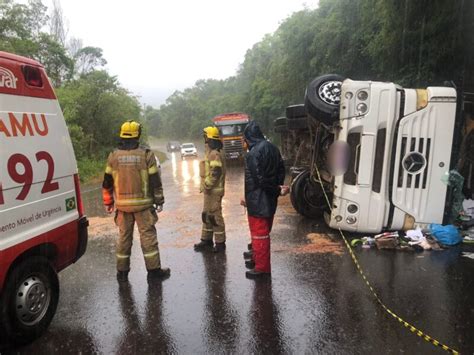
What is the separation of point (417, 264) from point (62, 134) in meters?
4.15

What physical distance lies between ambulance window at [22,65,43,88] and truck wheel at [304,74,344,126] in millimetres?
3803

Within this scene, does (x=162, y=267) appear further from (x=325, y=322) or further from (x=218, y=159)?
(x=325, y=322)

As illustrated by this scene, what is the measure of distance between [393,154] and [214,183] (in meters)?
2.50

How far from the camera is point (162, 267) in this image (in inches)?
202

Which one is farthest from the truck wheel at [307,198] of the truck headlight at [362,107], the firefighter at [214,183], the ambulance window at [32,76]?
the ambulance window at [32,76]

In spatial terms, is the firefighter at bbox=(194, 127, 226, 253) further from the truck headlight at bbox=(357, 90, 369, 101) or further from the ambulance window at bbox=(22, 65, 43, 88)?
the ambulance window at bbox=(22, 65, 43, 88)

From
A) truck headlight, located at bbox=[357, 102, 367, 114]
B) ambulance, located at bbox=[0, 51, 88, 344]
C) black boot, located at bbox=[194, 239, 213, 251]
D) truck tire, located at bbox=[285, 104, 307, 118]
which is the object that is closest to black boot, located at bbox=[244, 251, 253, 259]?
black boot, located at bbox=[194, 239, 213, 251]

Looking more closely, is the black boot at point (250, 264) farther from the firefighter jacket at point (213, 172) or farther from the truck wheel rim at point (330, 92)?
the truck wheel rim at point (330, 92)

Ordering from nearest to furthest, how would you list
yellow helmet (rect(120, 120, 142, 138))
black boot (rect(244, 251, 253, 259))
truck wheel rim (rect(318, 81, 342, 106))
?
yellow helmet (rect(120, 120, 142, 138)) → black boot (rect(244, 251, 253, 259)) → truck wheel rim (rect(318, 81, 342, 106))

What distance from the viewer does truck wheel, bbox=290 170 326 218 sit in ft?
24.0

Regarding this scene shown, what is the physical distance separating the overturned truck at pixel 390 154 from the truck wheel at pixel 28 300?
12.5ft

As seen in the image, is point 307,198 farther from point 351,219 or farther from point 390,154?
point 390,154

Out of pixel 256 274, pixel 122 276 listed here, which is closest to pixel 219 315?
pixel 256 274

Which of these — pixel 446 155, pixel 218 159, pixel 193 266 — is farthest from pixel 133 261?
pixel 446 155
